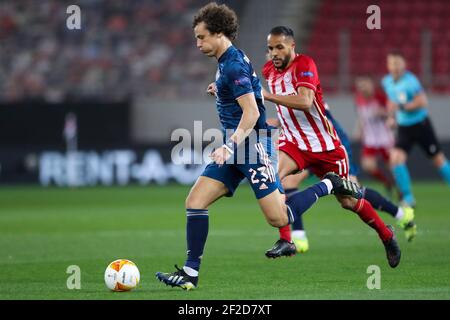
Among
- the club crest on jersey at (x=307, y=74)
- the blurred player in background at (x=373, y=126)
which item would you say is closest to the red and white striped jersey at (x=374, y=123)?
the blurred player in background at (x=373, y=126)

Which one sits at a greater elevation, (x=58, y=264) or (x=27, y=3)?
(x=27, y=3)

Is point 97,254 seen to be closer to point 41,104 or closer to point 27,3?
point 41,104

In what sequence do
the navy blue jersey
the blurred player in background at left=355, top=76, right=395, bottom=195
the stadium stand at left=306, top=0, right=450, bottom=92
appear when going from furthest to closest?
the stadium stand at left=306, top=0, right=450, bottom=92
the blurred player in background at left=355, top=76, right=395, bottom=195
the navy blue jersey

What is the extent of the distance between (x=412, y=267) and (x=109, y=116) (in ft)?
46.7

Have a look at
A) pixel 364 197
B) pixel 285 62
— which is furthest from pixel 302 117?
pixel 364 197

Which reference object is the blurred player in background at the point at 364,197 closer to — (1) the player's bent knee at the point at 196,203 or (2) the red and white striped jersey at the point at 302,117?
(2) the red and white striped jersey at the point at 302,117

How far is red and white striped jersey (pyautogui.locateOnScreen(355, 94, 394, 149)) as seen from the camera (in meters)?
17.0

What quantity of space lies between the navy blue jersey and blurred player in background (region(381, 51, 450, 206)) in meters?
7.30

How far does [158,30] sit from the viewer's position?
23.7 meters

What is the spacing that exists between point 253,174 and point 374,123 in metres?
9.89

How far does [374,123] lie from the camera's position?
673 inches

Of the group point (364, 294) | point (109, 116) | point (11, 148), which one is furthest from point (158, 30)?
point (364, 294)

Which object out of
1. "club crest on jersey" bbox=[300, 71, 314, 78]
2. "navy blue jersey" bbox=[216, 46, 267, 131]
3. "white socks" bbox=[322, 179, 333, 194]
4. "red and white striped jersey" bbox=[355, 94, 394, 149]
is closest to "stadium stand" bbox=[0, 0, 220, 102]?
"red and white striped jersey" bbox=[355, 94, 394, 149]

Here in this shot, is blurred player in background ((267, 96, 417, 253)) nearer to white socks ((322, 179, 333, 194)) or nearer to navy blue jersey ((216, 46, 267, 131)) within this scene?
white socks ((322, 179, 333, 194))
